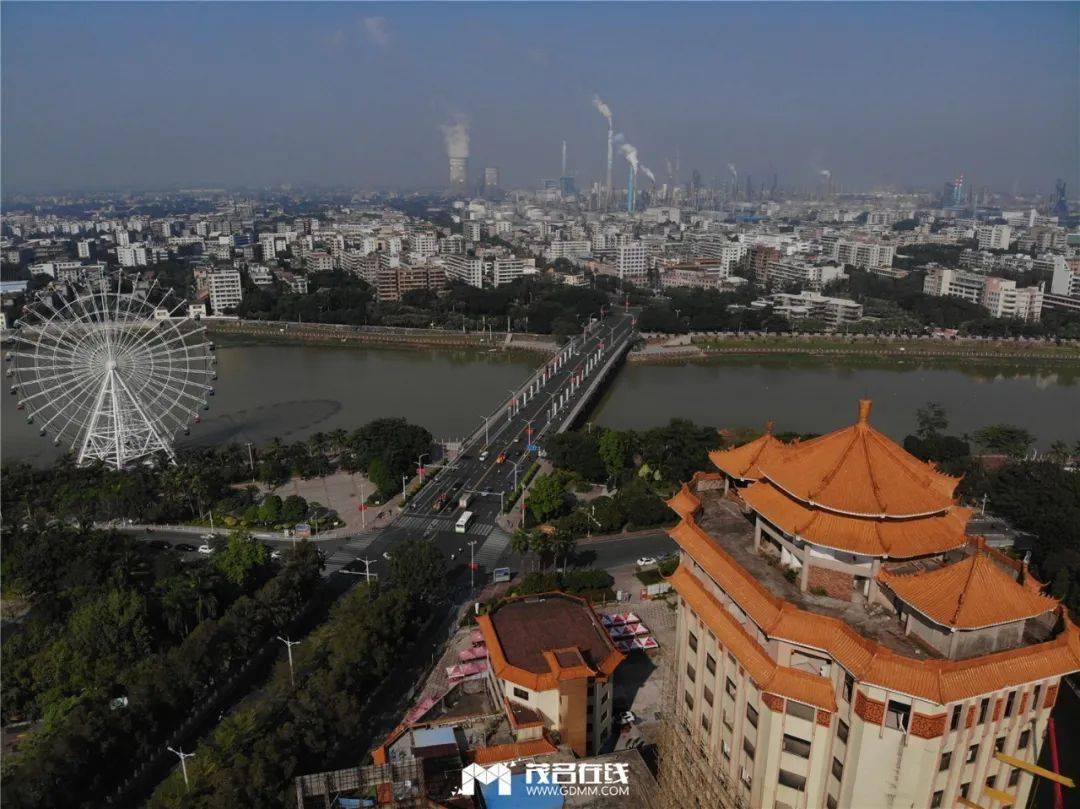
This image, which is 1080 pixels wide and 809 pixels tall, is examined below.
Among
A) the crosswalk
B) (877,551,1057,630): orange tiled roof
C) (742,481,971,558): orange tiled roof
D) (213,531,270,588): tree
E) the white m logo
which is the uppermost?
(742,481,971,558): orange tiled roof

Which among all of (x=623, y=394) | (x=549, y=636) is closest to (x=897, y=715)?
(x=549, y=636)

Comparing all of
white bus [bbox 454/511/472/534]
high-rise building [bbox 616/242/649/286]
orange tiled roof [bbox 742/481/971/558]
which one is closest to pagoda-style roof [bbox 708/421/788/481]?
orange tiled roof [bbox 742/481/971/558]

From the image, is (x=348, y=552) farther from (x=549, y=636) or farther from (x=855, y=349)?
(x=855, y=349)

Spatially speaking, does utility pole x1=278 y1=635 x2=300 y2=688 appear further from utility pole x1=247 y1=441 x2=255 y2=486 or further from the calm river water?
the calm river water

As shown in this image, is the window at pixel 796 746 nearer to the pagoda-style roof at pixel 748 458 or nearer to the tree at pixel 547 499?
the pagoda-style roof at pixel 748 458

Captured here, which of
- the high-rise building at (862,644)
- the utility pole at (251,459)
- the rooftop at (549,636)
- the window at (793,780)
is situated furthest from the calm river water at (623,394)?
the window at (793,780)

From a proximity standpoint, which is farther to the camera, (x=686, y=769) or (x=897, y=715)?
(x=686, y=769)

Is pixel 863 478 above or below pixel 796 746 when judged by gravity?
above
